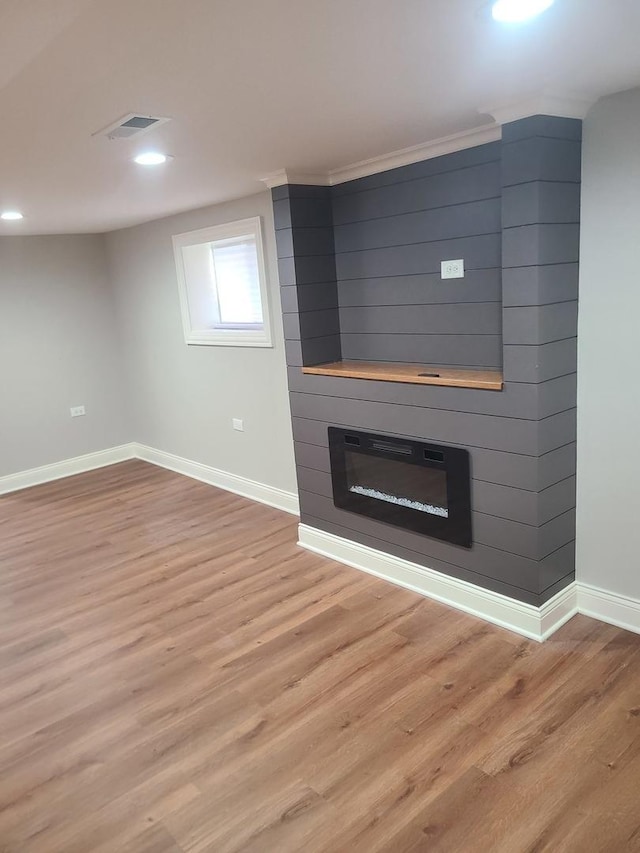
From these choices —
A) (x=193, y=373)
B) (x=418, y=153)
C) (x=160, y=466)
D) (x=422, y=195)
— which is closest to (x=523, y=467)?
Answer: (x=422, y=195)

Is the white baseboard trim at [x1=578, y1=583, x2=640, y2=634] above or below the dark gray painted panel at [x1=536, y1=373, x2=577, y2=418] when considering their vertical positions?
below

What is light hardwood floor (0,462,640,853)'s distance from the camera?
202 centimetres

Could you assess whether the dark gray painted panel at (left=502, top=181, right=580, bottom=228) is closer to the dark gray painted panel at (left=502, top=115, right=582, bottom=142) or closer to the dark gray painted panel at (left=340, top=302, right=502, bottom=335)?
the dark gray painted panel at (left=502, top=115, right=582, bottom=142)

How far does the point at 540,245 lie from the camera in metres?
2.56

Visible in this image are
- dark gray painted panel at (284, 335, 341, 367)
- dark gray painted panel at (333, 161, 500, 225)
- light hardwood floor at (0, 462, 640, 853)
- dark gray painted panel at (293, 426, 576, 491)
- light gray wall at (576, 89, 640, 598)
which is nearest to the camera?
light hardwood floor at (0, 462, 640, 853)

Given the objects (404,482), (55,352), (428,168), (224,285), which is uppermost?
(428,168)

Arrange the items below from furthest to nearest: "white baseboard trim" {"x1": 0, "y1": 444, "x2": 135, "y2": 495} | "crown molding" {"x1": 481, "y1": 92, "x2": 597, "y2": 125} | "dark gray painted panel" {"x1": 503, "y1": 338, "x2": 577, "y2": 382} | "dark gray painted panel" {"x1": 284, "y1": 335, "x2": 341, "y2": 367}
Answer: "white baseboard trim" {"x1": 0, "y1": 444, "x2": 135, "y2": 495}, "dark gray painted panel" {"x1": 284, "y1": 335, "x2": 341, "y2": 367}, "dark gray painted panel" {"x1": 503, "y1": 338, "x2": 577, "y2": 382}, "crown molding" {"x1": 481, "y1": 92, "x2": 597, "y2": 125}

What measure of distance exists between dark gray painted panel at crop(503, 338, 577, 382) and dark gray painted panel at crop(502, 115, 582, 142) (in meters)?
0.83

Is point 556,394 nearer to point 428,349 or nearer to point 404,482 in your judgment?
point 428,349

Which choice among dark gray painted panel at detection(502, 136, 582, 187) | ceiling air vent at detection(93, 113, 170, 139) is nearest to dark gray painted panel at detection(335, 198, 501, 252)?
dark gray painted panel at detection(502, 136, 582, 187)

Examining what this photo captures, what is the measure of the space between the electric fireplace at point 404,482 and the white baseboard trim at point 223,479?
959 mm

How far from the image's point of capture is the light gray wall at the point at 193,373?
4551 millimetres

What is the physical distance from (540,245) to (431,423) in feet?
3.22

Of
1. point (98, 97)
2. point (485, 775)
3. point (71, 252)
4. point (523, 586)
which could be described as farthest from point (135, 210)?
point (485, 775)
